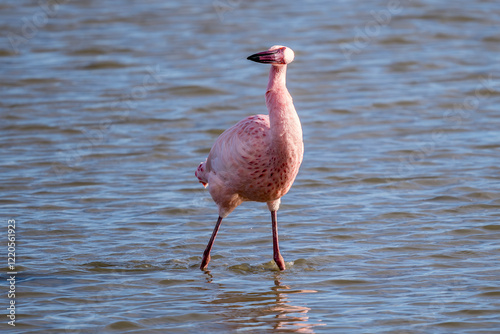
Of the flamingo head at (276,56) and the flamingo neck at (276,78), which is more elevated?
the flamingo head at (276,56)

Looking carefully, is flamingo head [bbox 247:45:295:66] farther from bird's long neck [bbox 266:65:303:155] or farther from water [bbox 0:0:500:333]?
water [bbox 0:0:500:333]

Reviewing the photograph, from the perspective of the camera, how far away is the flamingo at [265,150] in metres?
6.90

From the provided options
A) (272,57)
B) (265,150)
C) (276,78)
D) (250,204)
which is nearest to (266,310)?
(265,150)

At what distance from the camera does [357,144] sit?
12219mm

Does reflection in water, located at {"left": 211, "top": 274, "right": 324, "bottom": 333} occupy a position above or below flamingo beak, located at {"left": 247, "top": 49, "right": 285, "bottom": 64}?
below

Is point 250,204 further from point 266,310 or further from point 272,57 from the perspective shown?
point 272,57

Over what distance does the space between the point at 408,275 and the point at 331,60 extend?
1014cm

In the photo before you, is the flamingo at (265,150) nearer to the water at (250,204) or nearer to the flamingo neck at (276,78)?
the flamingo neck at (276,78)

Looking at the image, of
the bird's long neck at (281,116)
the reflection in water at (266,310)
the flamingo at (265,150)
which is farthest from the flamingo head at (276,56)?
the reflection in water at (266,310)

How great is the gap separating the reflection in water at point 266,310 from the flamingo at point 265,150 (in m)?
0.85

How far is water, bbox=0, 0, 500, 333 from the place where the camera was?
703cm

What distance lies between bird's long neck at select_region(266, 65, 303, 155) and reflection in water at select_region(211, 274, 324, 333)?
1232 millimetres

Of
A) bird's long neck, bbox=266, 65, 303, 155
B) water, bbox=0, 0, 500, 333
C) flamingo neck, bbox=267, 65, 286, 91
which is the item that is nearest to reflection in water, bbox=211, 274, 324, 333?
water, bbox=0, 0, 500, 333

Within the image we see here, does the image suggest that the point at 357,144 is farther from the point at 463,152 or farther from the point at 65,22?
the point at 65,22
